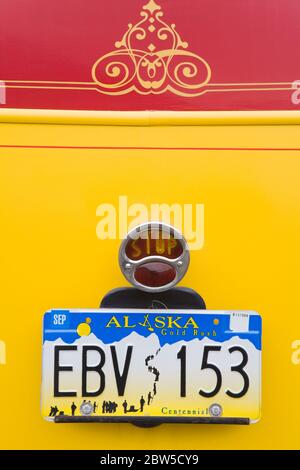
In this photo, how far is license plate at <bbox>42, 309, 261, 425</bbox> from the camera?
2.00m

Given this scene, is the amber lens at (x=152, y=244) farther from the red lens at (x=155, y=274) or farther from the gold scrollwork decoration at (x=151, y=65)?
the gold scrollwork decoration at (x=151, y=65)

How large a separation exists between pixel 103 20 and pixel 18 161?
48 centimetres

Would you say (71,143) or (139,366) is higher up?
(71,143)

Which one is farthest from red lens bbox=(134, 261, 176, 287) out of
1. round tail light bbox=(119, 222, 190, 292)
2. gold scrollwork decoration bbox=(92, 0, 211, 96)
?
gold scrollwork decoration bbox=(92, 0, 211, 96)

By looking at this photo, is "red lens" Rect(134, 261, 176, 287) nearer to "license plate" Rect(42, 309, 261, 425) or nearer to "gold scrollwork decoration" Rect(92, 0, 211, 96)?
"license plate" Rect(42, 309, 261, 425)

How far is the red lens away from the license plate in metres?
0.09

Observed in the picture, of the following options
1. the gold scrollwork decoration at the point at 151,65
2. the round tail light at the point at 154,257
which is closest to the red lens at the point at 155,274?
the round tail light at the point at 154,257

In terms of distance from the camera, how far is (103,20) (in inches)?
82.5

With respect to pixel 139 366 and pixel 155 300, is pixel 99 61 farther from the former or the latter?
pixel 139 366

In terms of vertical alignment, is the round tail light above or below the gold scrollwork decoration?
below

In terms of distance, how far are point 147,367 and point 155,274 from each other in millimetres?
261

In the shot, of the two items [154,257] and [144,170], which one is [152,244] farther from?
[144,170]

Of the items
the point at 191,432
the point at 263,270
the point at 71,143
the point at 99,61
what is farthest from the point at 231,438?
the point at 99,61

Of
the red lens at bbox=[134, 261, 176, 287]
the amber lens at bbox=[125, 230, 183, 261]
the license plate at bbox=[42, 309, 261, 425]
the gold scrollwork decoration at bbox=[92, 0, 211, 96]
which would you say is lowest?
the license plate at bbox=[42, 309, 261, 425]
